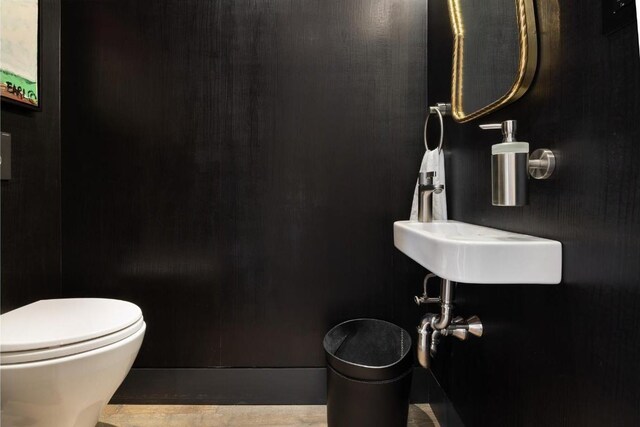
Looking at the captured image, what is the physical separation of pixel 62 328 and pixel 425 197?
1202 mm

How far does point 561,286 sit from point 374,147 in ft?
3.33

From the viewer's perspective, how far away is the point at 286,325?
163 centimetres

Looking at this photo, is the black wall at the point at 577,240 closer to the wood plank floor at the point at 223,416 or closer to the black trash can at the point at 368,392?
the black trash can at the point at 368,392

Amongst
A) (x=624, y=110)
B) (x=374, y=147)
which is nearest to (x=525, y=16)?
(x=624, y=110)

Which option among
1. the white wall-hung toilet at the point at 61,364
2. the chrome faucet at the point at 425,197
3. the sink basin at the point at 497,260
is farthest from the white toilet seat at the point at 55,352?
the chrome faucet at the point at 425,197

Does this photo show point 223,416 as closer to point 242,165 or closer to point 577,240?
point 242,165

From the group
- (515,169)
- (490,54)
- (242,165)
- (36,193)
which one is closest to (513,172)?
(515,169)

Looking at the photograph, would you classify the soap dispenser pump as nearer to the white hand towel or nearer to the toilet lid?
the white hand towel

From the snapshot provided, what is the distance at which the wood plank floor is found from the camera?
4.83 feet

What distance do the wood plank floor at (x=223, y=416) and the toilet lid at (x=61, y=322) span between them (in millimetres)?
603

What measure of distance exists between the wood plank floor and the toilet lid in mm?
603

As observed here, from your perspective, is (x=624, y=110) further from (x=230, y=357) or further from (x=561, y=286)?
(x=230, y=357)

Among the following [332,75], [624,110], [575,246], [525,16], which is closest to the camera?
[624,110]

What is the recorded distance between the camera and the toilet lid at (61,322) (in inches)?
36.5
